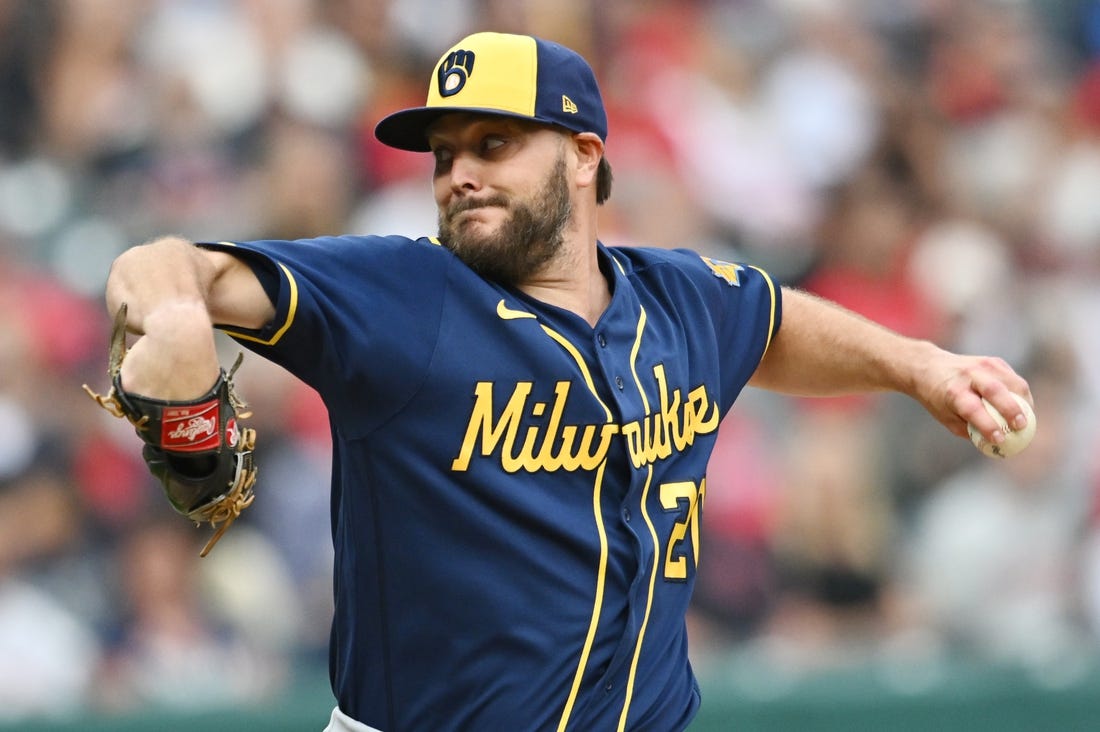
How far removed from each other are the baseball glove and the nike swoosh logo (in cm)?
62

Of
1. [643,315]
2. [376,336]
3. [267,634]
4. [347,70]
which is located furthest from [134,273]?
[347,70]

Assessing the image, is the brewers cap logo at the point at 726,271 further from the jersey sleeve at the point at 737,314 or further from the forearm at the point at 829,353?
the forearm at the point at 829,353

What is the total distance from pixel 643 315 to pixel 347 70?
3971mm

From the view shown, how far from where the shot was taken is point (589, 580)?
10.2 ft

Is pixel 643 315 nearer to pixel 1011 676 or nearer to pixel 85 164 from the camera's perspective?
pixel 1011 676

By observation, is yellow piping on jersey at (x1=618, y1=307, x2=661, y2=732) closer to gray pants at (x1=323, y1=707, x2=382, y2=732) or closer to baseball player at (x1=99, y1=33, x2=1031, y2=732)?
baseball player at (x1=99, y1=33, x2=1031, y2=732)

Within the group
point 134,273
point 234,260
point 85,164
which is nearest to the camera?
point 134,273

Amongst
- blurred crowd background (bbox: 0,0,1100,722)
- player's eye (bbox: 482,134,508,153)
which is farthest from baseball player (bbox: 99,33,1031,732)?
blurred crowd background (bbox: 0,0,1100,722)

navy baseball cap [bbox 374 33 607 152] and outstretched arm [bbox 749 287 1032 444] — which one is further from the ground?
navy baseball cap [bbox 374 33 607 152]

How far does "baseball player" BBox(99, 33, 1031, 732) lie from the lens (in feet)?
9.70

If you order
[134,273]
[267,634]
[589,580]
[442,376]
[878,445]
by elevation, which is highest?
[134,273]

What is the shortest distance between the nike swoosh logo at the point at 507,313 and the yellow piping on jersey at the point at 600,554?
6cm

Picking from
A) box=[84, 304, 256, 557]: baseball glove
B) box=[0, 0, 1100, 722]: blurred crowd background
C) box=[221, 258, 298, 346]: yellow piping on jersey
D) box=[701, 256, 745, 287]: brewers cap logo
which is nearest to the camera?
box=[84, 304, 256, 557]: baseball glove

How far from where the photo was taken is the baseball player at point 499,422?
2.96 metres
